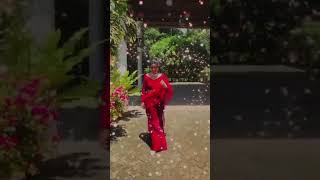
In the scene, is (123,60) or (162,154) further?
(123,60)

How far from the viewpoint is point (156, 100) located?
23.1 ft

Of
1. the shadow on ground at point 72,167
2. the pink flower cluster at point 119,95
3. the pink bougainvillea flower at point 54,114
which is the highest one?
the pink bougainvillea flower at point 54,114

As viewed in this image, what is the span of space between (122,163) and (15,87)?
8.22 feet

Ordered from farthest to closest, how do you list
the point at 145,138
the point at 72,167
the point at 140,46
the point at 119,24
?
the point at 140,46
the point at 119,24
the point at 145,138
the point at 72,167

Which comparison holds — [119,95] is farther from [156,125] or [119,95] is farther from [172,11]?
[172,11]

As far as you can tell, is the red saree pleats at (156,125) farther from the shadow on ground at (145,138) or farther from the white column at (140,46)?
the white column at (140,46)

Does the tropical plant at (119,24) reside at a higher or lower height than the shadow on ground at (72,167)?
higher

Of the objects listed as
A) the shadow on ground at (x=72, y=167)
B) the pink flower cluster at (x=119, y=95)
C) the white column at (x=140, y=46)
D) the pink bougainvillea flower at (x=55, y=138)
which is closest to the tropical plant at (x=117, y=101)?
the pink flower cluster at (x=119, y=95)

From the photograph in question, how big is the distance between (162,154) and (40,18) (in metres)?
2.95

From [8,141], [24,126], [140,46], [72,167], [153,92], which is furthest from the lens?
[140,46]

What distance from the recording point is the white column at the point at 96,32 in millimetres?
4754

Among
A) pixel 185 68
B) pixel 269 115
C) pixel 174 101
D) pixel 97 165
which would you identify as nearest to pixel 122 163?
pixel 97 165

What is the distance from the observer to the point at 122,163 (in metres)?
6.72

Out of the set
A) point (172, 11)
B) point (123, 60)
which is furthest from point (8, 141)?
point (172, 11)
